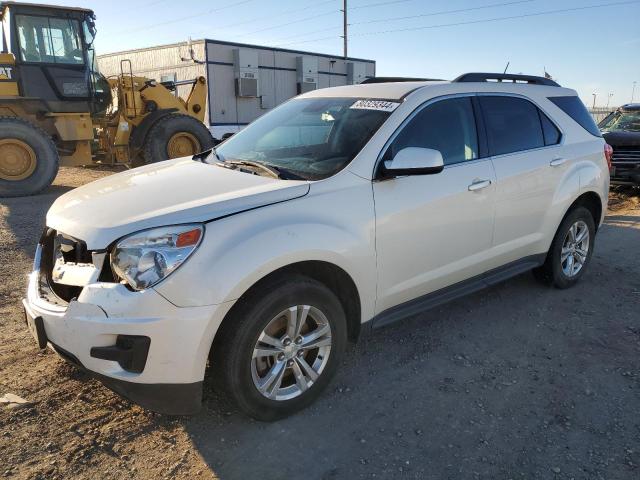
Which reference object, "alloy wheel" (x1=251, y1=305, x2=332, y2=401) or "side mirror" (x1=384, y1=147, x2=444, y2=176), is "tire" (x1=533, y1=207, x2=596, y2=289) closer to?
"side mirror" (x1=384, y1=147, x2=444, y2=176)

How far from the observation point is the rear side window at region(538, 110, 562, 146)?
4.31 metres

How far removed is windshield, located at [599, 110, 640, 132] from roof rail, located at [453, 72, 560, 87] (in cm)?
696

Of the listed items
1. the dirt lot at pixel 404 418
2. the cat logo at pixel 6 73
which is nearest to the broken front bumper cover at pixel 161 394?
the dirt lot at pixel 404 418

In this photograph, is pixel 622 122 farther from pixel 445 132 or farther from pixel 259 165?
pixel 259 165

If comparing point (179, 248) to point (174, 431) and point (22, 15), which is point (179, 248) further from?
point (22, 15)

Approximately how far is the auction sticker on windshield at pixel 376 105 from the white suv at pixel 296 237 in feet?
0.04

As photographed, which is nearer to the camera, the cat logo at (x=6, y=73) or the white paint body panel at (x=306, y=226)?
the white paint body panel at (x=306, y=226)

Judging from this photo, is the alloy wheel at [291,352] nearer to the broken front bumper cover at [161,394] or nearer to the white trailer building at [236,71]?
the broken front bumper cover at [161,394]

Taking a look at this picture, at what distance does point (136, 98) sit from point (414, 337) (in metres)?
9.52

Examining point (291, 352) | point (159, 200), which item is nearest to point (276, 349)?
point (291, 352)

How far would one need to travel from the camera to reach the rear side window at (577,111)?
457 centimetres

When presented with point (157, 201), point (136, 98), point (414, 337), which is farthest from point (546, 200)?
point (136, 98)

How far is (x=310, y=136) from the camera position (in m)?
3.53

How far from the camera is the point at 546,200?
4.20 meters
